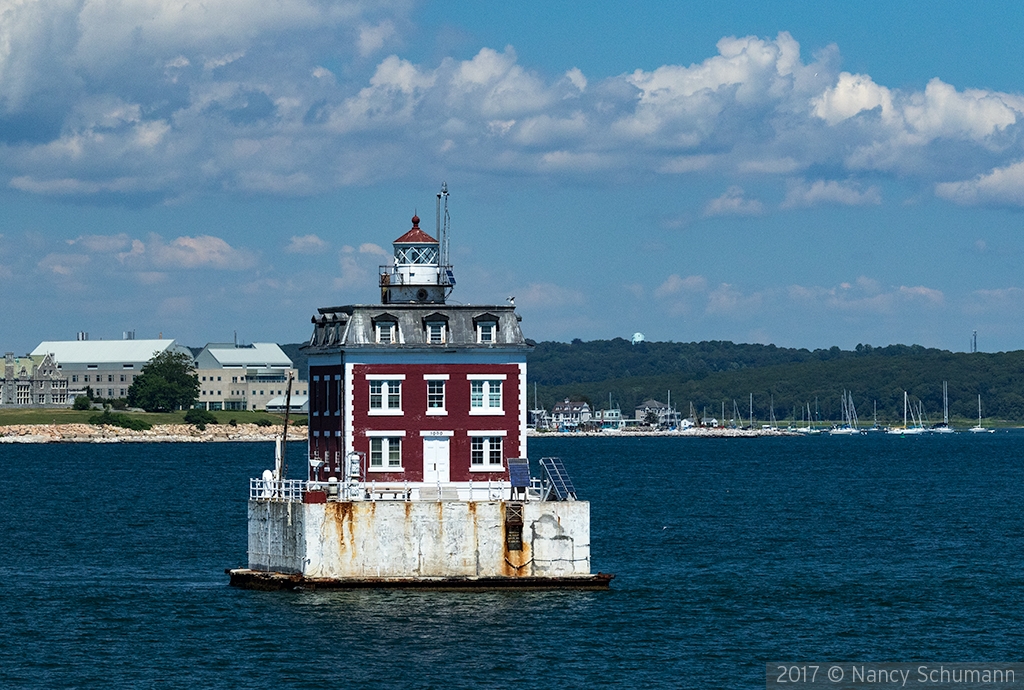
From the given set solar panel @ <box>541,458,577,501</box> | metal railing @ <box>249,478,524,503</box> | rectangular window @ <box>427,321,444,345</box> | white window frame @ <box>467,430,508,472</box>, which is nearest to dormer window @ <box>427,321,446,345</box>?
rectangular window @ <box>427,321,444,345</box>

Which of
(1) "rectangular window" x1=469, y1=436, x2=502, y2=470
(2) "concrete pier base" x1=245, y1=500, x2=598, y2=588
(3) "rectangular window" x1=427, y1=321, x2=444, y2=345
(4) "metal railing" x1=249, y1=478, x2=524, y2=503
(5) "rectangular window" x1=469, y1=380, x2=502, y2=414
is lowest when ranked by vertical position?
(2) "concrete pier base" x1=245, y1=500, x2=598, y2=588

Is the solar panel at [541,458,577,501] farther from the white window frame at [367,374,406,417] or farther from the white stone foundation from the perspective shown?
the white window frame at [367,374,406,417]

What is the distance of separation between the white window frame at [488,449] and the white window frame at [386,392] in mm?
2610

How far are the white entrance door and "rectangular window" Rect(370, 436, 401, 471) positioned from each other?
0.88 metres

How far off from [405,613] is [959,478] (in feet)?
364

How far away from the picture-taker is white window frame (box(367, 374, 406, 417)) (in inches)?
2115

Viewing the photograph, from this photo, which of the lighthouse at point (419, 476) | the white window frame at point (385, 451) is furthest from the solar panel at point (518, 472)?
the white window frame at point (385, 451)

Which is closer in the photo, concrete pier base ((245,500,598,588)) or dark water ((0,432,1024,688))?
dark water ((0,432,1024,688))

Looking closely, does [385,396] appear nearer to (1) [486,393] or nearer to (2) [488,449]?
(1) [486,393]

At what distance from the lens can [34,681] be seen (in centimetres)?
4372

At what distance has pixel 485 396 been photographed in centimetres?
5438

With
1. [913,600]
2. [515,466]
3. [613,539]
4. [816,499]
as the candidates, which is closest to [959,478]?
[816,499]

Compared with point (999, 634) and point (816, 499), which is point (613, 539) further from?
point (816, 499)


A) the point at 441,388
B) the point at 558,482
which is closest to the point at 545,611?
the point at 558,482
